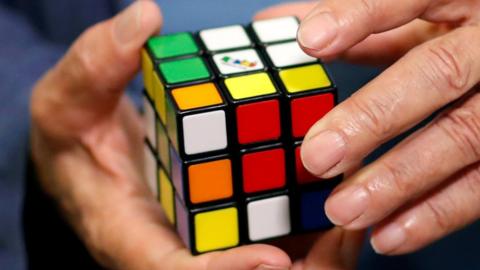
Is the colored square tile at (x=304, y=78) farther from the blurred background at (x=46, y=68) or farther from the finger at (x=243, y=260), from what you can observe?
the blurred background at (x=46, y=68)

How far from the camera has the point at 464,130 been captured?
0.88 metres

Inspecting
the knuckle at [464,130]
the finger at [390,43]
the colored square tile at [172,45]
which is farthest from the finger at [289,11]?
the knuckle at [464,130]

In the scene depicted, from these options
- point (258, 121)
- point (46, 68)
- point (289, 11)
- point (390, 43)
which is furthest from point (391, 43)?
point (46, 68)

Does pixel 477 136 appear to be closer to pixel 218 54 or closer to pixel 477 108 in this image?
pixel 477 108

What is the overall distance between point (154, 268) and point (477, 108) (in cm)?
43

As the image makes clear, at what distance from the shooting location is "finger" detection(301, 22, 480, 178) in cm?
81

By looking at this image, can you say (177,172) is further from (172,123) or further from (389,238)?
(389,238)

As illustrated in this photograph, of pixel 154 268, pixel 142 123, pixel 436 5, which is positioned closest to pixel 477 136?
pixel 436 5

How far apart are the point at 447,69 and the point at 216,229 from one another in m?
0.31

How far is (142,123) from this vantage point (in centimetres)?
132

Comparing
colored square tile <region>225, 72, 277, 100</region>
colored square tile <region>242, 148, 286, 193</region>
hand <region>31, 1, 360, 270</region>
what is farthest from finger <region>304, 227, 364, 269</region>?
colored square tile <region>225, 72, 277, 100</region>

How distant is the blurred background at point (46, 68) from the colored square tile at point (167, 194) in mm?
326

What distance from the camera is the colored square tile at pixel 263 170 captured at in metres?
0.88

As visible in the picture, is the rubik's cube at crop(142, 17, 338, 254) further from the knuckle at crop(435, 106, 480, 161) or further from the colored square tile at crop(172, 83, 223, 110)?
the knuckle at crop(435, 106, 480, 161)
